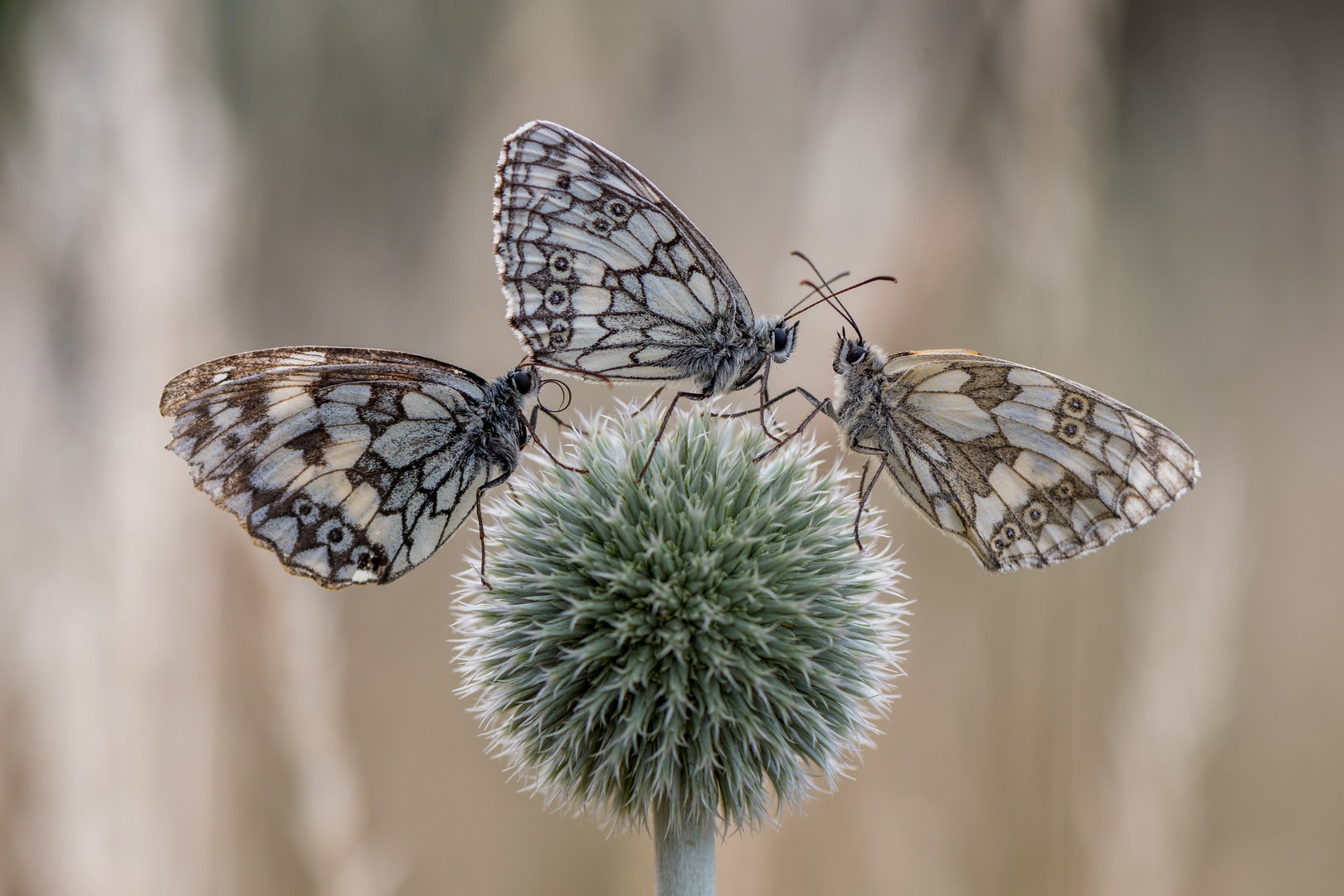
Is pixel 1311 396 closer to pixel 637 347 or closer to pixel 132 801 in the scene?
pixel 637 347

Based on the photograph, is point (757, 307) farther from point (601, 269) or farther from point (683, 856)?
point (683, 856)

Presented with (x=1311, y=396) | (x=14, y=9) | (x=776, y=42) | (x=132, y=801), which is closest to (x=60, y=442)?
(x=132, y=801)

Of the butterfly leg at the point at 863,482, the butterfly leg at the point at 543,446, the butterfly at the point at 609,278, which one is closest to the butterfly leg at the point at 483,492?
the butterfly leg at the point at 543,446

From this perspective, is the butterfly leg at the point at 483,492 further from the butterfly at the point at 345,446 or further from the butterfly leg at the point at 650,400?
the butterfly leg at the point at 650,400

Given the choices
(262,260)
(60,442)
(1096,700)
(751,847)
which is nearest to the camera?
(751,847)

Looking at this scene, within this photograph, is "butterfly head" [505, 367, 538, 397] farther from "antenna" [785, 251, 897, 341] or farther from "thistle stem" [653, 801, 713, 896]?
"thistle stem" [653, 801, 713, 896]

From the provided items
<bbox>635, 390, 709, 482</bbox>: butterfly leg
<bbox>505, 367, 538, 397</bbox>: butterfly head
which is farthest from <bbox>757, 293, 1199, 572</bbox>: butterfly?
<bbox>505, 367, 538, 397</bbox>: butterfly head

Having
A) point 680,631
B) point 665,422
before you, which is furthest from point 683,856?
point 665,422
